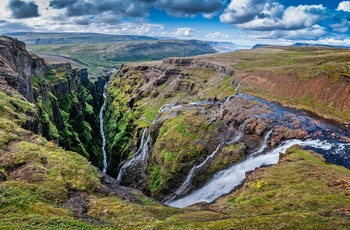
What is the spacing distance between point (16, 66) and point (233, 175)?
2264 inches

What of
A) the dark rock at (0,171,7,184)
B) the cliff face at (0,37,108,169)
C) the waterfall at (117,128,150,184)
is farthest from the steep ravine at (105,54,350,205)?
the dark rock at (0,171,7,184)

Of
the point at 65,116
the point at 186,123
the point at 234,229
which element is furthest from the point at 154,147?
the point at 234,229

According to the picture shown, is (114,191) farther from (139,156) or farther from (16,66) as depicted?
(16,66)

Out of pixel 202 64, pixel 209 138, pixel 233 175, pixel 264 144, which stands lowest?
pixel 233 175

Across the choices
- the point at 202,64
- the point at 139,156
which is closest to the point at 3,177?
the point at 139,156

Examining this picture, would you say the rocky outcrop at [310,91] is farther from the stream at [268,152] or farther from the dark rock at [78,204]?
the dark rock at [78,204]

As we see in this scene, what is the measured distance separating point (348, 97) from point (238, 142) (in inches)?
1096

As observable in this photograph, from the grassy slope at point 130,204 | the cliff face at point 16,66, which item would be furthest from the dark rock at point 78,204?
the cliff face at point 16,66

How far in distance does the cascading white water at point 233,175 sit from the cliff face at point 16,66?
36798mm

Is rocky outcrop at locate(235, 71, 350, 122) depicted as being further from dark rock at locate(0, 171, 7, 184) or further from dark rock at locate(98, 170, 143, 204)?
dark rock at locate(0, 171, 7, 184)

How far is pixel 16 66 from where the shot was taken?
2687 inches

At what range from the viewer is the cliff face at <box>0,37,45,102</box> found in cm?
5238

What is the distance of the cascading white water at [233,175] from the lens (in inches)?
1731

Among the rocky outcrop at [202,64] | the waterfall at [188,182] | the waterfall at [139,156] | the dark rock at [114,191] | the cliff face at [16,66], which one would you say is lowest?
the waterfall at [139,156]
